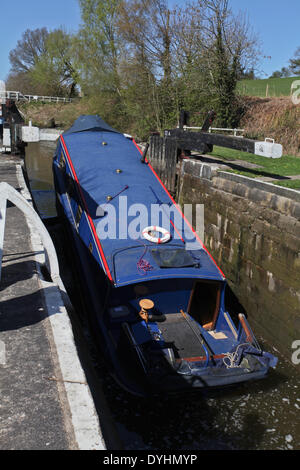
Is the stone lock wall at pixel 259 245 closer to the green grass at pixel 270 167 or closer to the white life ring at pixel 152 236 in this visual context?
the green grass at pixel 270 167

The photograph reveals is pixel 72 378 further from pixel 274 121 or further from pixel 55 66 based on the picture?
pixel 55 66

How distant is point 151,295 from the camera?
706 centimetres

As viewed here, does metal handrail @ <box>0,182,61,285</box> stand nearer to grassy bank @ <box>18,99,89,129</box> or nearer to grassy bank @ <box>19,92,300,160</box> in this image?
grassy bank @ <box>19,92,300,160</box>

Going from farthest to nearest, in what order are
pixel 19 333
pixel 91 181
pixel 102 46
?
pixel 102 46
pixel 91 181
pixel 19 333

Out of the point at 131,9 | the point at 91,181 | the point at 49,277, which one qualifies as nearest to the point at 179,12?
the point at 131,9

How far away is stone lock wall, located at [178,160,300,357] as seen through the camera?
7.94 m

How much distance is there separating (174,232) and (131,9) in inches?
930

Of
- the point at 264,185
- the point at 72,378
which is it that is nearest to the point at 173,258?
the point at 264,185

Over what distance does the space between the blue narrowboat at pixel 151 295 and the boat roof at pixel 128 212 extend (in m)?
0.02

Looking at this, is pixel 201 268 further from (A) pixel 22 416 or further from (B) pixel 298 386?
(A) pixel 22 416

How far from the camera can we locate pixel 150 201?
886cm

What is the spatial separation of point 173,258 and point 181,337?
4.63ft

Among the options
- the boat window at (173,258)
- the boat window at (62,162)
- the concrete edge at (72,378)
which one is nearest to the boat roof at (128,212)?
the boat window at (173,258)

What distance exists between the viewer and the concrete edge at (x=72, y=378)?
314cm
